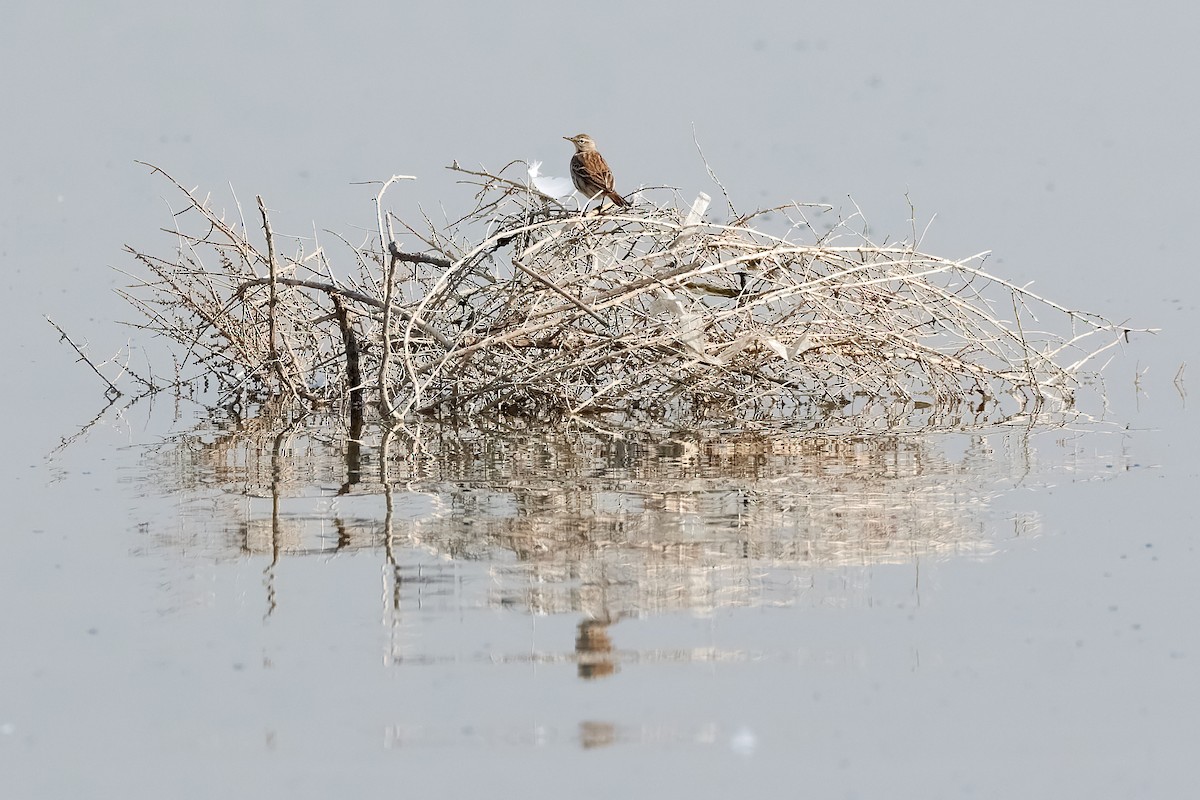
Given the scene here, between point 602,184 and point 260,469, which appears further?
point 602,184

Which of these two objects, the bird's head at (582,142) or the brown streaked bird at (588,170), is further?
the bird's head at (582,142)

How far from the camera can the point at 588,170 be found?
1098 cm

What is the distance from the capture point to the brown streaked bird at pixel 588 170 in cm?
1086

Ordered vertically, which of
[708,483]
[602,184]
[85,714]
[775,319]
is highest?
[602,184]

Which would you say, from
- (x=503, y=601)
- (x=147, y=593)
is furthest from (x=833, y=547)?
(x=147, y=593)

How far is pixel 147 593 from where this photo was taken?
5562mm

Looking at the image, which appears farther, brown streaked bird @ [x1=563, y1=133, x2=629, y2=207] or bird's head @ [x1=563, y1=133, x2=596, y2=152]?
bird's head @ [x1=563, y1=133, x2=596, y2=152]

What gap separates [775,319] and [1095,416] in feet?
8.26

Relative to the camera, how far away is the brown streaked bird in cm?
1086

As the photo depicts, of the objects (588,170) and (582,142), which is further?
(582,142)

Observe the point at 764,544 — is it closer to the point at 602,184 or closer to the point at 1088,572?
the point at 1088,572

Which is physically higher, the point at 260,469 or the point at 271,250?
the point at 271,250

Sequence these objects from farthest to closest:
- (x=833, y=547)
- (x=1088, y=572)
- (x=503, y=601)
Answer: (x=833, y=547) < (x=1088, y=572) < (x=503, y=601)

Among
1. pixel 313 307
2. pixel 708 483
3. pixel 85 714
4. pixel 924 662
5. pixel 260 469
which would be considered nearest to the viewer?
pixel 85 714
